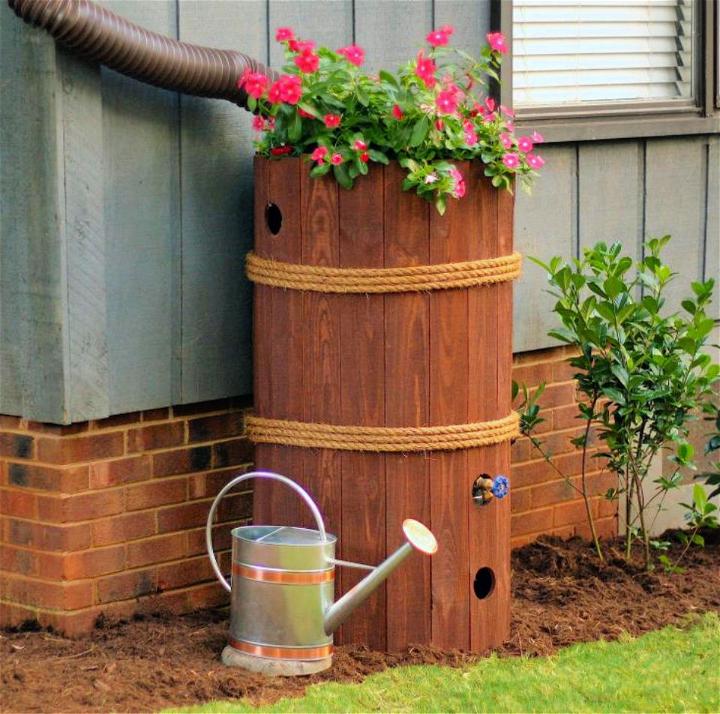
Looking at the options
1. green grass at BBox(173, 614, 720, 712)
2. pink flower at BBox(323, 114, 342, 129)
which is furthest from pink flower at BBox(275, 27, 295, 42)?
green grass at BBox(173, 614, 720, 712)

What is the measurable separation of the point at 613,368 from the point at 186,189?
140cm

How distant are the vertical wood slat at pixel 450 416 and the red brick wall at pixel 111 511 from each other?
688 mm

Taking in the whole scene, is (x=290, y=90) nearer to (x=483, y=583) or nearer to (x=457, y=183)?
(x=457, y=183)

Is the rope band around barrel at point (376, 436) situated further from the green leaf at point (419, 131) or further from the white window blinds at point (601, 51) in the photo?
the white window blinds at point (601, 51)

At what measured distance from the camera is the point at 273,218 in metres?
3.99

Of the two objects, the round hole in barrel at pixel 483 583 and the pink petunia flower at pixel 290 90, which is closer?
the pink petunia flower at pixel 290 90

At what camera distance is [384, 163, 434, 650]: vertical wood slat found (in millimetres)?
3762

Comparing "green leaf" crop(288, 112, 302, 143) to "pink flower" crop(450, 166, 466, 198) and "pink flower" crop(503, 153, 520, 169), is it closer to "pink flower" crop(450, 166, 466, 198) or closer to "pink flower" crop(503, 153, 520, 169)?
"pink flower" crop(450, 166, 466, 198)

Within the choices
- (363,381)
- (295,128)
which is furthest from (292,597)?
(295,128)

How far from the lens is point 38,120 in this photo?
3.73 metres

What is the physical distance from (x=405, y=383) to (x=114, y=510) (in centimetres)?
84

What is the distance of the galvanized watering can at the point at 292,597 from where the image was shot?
365 centimetres

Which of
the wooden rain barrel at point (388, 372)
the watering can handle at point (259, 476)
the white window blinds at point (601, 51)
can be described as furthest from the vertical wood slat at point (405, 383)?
the white window blinds at point (601, 51)

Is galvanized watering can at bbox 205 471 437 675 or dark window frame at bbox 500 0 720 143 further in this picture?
dark window frame at bbox 500 0 720 143
